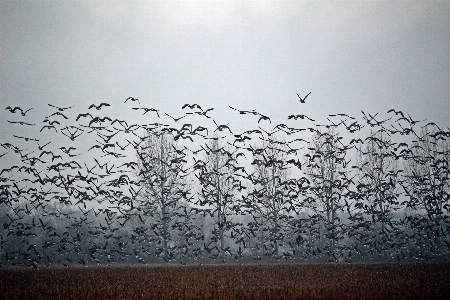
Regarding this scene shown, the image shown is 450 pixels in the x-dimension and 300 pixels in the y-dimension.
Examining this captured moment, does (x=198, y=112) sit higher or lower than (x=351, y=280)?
higher

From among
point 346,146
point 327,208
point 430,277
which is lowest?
point 430,277

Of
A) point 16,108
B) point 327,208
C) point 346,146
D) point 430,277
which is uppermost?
point 16,108

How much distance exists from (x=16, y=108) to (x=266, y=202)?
88.8ft

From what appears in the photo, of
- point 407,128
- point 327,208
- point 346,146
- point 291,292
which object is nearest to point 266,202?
point 327,208

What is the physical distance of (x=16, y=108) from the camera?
2103 centimetres

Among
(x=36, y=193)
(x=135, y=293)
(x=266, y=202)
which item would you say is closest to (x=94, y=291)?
(x=135, y=293)

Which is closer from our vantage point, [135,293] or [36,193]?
[135,293]

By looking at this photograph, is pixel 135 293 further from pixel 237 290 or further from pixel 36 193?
pixel 36 193

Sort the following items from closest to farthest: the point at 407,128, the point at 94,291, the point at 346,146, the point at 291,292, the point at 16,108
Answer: the point at 291,292
the point at 94,291
the point at 16,108
the point at 407,128
the point at 346,146

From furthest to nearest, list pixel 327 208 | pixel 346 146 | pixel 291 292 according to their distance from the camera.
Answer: pixel 327 208 < pixel 346 146 < pixel 291 292

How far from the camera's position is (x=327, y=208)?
38.4 meters

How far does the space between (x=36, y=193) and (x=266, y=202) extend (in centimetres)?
2349

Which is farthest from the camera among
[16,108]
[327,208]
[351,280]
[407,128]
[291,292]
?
[327,208]

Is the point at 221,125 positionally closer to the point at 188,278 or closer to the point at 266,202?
the point at 188,278
